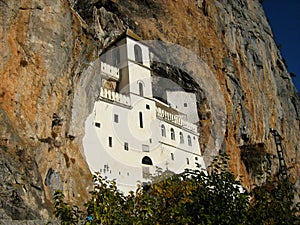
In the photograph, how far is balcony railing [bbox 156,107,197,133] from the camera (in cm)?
3816

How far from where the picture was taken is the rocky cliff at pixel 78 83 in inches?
761

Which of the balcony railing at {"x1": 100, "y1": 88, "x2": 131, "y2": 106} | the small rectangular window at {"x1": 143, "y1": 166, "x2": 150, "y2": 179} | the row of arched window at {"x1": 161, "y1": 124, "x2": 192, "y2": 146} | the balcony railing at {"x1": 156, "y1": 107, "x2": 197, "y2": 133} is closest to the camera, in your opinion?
the balcony railing at {"x1": 100, "y1": 88, "x2": 131, "y2": 106}

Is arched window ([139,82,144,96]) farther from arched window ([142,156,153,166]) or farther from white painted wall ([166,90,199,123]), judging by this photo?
white painted wall ([166,90,199,123])

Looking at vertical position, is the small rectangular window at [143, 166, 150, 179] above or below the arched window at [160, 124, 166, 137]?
below

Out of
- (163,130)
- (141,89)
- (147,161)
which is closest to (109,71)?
(141,89)

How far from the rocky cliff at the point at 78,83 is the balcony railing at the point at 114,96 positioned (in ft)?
5.21

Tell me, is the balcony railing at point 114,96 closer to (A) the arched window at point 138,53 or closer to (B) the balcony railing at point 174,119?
(B) the balcony railing at point 174,119

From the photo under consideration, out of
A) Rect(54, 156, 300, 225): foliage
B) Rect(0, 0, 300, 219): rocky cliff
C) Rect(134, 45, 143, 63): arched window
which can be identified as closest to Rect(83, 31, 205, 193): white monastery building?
Rect(134, 45, 143, 63): arched window

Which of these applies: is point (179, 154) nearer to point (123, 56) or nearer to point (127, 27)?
point (123, 56)

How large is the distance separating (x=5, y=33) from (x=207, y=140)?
25766mm

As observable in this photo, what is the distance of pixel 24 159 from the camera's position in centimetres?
1886

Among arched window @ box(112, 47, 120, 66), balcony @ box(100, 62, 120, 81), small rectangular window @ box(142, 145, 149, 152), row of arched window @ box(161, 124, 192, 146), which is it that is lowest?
small rectangular window @ box(142, 145, 149, 152)

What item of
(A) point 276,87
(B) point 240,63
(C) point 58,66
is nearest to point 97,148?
(C) point 58,66

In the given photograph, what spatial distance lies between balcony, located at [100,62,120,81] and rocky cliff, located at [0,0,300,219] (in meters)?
2.13
